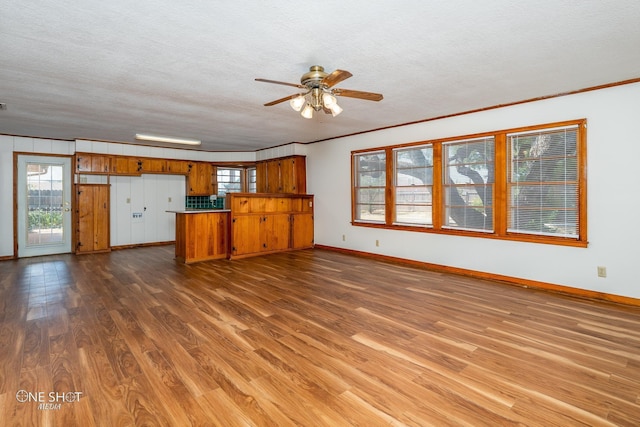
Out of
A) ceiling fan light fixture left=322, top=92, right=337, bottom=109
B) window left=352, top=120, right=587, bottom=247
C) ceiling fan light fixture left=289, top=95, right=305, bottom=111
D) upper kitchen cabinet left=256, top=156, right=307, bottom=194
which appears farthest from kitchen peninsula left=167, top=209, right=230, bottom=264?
ceiling fan light fixture left=322, top=92, right=337, bottom=109

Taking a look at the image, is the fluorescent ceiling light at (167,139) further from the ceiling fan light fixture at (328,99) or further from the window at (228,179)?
the ceiling fan light fixture at (328,99)

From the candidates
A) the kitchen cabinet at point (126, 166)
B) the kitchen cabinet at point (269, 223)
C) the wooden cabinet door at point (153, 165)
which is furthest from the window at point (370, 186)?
the kitchen cabinet at point (126, 166)

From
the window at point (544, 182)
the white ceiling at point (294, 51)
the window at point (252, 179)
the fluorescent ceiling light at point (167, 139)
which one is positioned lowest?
the window at point (544, 182)

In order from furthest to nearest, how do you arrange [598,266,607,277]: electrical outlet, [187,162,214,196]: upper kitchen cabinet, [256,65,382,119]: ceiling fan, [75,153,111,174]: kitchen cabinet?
[187,162,214,196]: upper kitchen cabinet
[75,153,111,174]: kitchen cabinet
[598,266,607,277]: electrical outlet
[256,65,382,119]: ceiling fan

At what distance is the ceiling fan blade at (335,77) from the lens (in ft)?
8.71

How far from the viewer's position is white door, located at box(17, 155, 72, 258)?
258 inches

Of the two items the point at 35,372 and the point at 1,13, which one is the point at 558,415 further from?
the point at 1,13

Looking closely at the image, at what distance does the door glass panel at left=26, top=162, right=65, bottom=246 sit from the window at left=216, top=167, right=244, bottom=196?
11.4ft

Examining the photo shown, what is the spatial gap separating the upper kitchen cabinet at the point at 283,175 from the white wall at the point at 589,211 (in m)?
2.72

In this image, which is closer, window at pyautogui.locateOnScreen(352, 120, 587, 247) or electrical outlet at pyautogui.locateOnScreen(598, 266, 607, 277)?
electrical outlet at pyautogui.locateOnScreen(598, 266, 607, 277)

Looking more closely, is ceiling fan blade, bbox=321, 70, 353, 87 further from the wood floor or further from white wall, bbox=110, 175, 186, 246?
white wall, bbox=110, 175, 186, 246

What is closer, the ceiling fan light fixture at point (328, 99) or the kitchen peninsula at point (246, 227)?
the ceiling fan light fixture at point (328, 99)

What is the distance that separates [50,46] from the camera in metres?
2.73

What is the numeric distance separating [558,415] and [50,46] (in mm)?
4567
